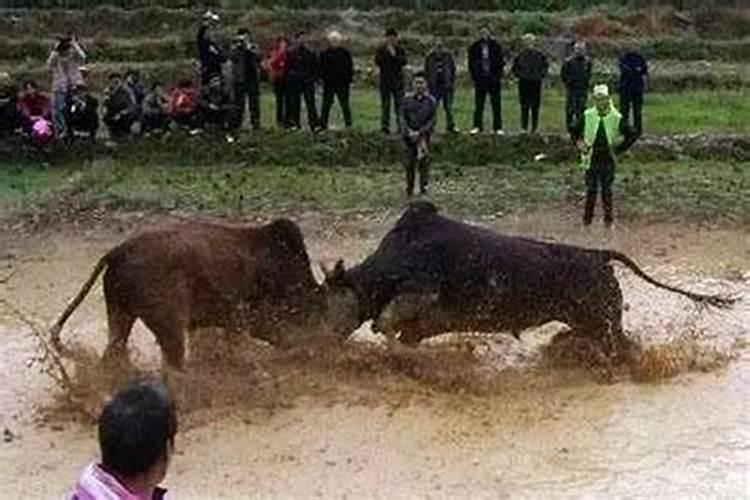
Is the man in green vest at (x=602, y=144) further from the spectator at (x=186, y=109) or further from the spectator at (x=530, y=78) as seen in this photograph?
the spectator at (x=186, y=109)

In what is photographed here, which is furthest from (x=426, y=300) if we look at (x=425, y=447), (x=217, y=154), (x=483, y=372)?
(x=217, y=154)

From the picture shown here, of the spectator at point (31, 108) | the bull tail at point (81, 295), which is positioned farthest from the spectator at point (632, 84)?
the bull tail at point (81, 295)

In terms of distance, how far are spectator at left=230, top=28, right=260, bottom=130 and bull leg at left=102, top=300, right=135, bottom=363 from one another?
10979mm

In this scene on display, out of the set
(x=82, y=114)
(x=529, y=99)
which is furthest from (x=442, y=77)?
(x=82, y=114)

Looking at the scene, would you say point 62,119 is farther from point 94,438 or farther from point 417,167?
point 94,438

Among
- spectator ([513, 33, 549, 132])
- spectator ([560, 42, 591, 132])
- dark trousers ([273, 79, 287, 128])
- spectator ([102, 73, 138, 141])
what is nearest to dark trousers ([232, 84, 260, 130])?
dark trousers ([273, 79, 287, 128])

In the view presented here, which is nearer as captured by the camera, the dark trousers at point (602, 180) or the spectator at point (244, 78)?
the dark trousers at point (602, 180)

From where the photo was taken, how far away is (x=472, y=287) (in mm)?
12820

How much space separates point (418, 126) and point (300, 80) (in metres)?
4.02

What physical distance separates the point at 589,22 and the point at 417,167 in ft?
53.9

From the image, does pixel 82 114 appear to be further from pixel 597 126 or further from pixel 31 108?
pixel 597 126

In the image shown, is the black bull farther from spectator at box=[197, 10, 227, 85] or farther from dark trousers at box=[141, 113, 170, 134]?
spectator at box=[197, 10, 227, 85]

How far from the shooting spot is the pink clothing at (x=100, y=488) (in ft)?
16.2

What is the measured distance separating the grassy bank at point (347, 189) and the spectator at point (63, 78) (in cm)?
86
